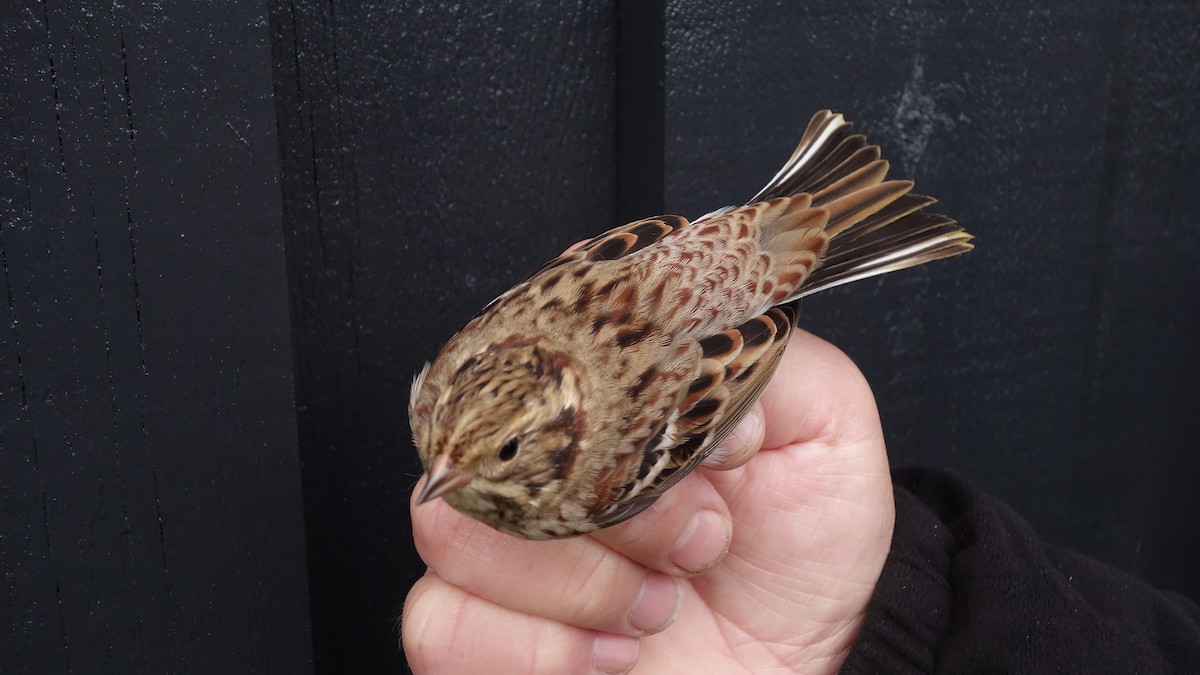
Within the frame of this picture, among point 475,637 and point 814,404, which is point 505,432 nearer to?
point 475,637

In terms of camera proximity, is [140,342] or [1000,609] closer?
[140,342]

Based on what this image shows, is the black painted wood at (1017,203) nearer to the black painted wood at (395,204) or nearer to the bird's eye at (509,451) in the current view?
the black painted wood at (395,204)

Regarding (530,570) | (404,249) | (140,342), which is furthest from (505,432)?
(404,249)

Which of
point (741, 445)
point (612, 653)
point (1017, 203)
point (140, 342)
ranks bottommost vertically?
point (612, 653)

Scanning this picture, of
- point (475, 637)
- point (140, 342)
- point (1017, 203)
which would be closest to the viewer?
point (140, 342)

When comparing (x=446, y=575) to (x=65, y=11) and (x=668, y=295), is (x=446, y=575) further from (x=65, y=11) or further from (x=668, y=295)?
(x=65, y=11)

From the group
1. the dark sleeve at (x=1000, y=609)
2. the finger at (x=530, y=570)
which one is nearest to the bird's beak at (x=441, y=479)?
the finger at (x=530, y=570)
